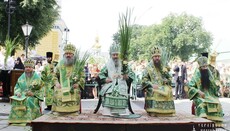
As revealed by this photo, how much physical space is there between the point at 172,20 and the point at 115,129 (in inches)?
2506

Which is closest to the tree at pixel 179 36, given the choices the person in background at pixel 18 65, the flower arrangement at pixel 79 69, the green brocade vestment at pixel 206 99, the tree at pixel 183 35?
the tree at pixel 183 35

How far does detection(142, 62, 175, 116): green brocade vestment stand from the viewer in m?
7.26

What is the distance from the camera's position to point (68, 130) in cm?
628

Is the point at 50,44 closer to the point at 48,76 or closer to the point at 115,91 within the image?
the point at 48,76

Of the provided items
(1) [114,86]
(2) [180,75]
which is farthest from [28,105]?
(2) [180,75]

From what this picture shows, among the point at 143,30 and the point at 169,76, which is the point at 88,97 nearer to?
the point at 169,76

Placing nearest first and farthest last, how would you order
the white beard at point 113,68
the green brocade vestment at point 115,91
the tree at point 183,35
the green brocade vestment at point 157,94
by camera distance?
the green brocade vestment at point 115,91
the green brocade vestment at point 157,94
the white beard at point 113,68
the tree at point 183,35

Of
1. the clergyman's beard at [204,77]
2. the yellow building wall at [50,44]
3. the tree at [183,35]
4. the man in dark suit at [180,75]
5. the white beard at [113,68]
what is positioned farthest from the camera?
the tree at [183,35]

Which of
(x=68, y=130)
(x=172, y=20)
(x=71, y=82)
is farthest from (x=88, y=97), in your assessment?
(x=172, y=20)

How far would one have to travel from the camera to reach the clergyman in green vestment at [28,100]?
8.97m

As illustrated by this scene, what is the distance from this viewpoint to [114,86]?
7.15 m

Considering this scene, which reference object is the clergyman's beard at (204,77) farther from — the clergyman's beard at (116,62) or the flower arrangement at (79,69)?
the flower arrangement at (79,69)

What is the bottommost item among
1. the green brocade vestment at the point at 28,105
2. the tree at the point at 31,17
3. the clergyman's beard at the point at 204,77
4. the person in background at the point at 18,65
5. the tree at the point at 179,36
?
the green brocade vestment at the point at 28,105

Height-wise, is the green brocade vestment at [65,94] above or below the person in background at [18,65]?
below
